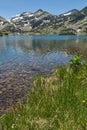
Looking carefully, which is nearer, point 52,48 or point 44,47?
point 52,48

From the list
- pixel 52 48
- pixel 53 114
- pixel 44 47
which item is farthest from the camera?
pixel 44 47

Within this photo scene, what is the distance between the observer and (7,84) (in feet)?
59.6

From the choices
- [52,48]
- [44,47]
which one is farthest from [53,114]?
[44,47]

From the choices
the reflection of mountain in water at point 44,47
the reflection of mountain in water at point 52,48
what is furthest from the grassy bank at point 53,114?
the reflection of mountain in water at point 52,48

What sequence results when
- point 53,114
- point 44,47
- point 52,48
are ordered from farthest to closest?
point 44,47
point 52,48
point 53,114

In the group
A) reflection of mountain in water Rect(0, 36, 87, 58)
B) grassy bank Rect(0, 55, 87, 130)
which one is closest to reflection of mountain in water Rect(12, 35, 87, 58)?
reflection of mountain in water Rect(0, 36, 87, 58)

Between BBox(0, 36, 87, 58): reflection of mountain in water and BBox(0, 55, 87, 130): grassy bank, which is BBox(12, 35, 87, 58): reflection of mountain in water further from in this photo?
BBox(0, 55, 87, 130): grassy bank

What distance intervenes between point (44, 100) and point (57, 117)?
1871mm

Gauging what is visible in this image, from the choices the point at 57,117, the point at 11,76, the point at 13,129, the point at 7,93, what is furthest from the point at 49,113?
the point at 11,76

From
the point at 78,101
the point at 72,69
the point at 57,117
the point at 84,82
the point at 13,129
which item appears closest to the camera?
the point at 13,129

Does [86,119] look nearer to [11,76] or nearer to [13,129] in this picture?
[13,129]

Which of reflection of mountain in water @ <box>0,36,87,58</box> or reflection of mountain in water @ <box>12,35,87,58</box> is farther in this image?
reflection of mountain in water @ <box>0,36,87,58</box>

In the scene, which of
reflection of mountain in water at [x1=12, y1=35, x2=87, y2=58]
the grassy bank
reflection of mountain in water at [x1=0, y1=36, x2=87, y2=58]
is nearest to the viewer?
the grassy bank

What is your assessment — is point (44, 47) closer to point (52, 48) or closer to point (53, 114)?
point (52, 48)
